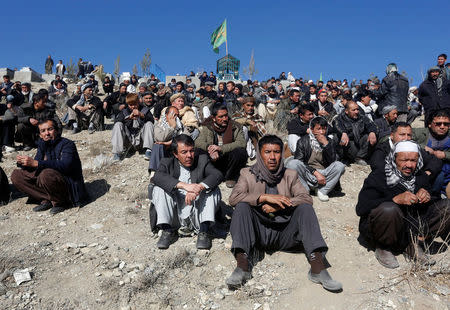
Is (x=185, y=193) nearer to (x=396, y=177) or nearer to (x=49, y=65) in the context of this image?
(x=396, y=177)

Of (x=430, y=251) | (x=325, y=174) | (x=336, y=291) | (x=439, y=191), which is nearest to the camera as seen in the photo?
(x=336, y=291)

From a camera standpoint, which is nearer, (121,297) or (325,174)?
(121,297)

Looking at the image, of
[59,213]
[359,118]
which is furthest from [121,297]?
[359,118]

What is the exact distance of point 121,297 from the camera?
9.53 ft

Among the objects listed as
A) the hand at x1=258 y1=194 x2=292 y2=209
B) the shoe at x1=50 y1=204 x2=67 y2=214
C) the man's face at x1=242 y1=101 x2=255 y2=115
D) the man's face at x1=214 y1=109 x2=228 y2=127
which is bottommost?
the shoe at x1=50 y1=204 x2=67 y2=214

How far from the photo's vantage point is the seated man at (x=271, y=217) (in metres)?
3.02

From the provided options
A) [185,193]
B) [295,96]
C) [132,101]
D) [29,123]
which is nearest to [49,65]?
[29,123]

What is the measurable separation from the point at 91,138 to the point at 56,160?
469cm

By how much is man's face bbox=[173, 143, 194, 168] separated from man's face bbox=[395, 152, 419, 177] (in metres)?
2.22

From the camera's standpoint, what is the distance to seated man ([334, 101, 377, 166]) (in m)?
6.39

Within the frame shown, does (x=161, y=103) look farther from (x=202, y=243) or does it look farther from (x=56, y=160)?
(x=202, y=243)

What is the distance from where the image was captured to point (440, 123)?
4.54m

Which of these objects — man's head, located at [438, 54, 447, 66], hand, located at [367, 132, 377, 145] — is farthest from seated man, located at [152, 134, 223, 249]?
man's head, located at [438, 54, 447, 66]

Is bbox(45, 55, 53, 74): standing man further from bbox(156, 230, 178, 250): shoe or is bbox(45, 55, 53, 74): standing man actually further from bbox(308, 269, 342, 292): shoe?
bbox(308, 269, 342, 292): shoe
